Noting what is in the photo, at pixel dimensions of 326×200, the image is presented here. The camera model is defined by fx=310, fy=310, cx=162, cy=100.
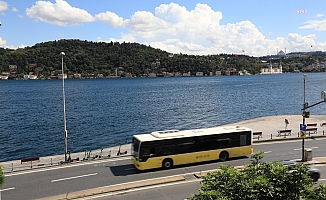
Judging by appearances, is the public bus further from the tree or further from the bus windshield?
the tree

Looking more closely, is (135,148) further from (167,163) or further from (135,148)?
(167,163)

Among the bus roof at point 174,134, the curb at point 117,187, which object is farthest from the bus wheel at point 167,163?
the curb at point 117,187

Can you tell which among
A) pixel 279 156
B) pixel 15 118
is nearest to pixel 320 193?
pixel 279 156

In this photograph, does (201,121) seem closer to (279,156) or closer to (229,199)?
(279,156)

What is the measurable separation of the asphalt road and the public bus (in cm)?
61

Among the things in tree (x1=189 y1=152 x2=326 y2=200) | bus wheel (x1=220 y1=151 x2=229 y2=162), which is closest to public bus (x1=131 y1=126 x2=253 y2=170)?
bus wheel (x1=220 y1=151 x2=229 y2=162)

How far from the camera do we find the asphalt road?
1928 cm

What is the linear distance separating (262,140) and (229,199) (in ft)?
82.2

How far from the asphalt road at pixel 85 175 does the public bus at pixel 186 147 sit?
61 centimetres

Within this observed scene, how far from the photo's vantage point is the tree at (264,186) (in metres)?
8.94

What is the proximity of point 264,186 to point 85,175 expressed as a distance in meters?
16.0

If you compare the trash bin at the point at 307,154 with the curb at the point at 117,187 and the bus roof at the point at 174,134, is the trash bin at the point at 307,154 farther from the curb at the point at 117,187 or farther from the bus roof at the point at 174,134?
the curb at the point at 117,187

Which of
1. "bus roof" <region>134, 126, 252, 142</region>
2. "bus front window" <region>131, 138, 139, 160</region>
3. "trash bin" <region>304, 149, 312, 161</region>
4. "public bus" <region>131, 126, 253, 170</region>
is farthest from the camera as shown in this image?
"trash bin" <region>304, 149, 312, 161</region>

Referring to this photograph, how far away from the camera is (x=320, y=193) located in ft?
28.1
